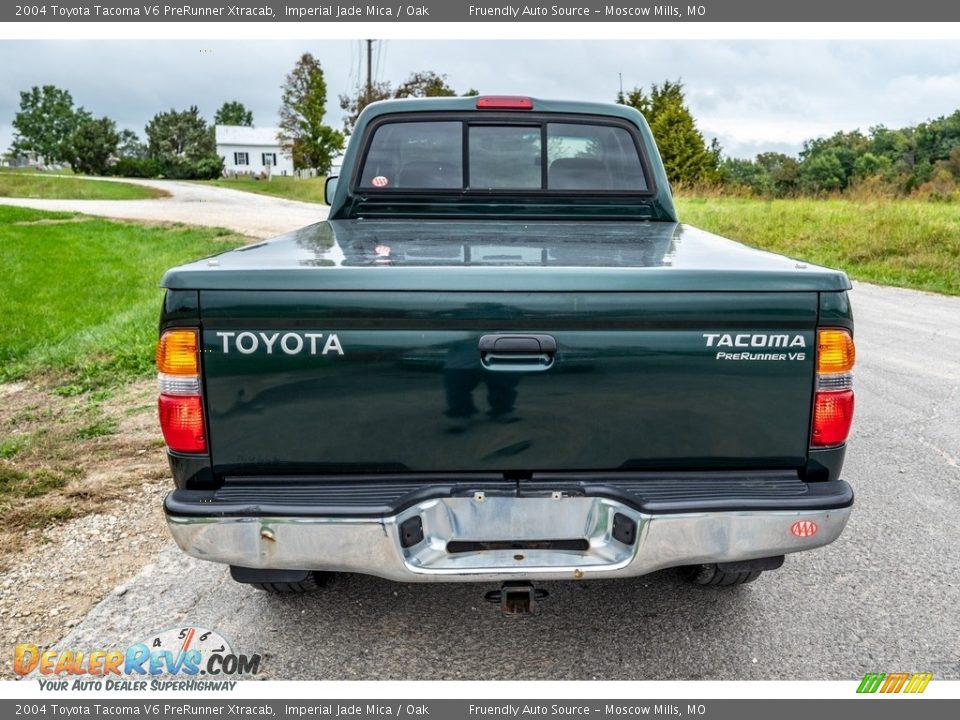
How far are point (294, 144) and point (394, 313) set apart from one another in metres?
48.9

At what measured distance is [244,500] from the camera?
225cm

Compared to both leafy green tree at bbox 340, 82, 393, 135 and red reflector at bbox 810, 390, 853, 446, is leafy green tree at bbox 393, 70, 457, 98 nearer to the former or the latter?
leafy green tree at bbox 340, 82, 393, 135

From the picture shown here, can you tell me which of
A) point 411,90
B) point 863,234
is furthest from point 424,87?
point 863,234

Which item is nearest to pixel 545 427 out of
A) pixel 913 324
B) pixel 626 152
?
pixel 626 152

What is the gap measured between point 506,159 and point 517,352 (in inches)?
82.2

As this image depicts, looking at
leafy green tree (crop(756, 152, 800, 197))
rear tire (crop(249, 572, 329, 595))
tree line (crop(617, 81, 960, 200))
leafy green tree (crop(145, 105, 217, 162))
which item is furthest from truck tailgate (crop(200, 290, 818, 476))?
leafy green tree (crop(145, 105, 217, 162))

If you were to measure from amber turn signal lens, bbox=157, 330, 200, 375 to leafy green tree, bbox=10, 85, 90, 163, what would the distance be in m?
110

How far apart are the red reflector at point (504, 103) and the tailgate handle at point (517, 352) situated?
2.26 metres

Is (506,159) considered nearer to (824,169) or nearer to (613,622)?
(613,622)

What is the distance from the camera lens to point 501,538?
2273 millimetres

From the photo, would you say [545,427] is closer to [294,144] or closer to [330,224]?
[330,224]

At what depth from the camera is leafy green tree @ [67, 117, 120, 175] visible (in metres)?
68.3

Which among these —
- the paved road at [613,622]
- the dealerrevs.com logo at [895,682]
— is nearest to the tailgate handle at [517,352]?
the paved road at [613,622]

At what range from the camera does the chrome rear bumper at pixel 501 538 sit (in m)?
2.20
